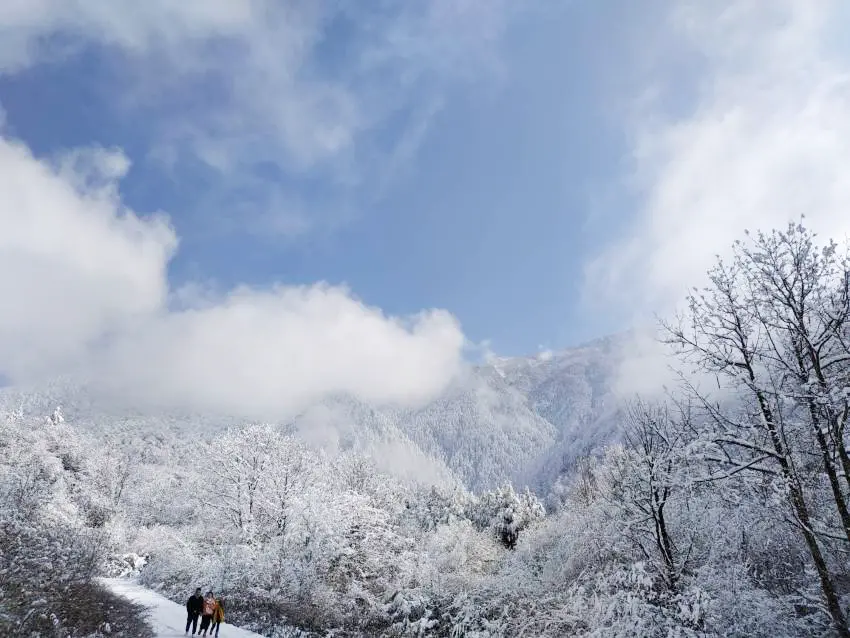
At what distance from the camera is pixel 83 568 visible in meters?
19.8

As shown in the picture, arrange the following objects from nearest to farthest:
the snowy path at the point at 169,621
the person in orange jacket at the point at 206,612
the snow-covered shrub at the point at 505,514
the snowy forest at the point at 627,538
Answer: the snowy forest at the point at 627,538, the person in orange jacket at the point at 206,612, the snowy path at the point at 169,621, the snow-covered shrub at the point at 505,514

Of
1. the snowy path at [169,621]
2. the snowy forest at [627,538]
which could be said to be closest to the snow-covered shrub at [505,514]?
the snowy forest at [627,538]

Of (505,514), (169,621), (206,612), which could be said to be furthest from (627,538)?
(505,514)

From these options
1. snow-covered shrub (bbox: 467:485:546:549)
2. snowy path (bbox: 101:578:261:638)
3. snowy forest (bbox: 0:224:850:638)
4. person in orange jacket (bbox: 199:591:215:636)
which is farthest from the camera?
snow-covered shrub (bbox: 467:485:546:549)

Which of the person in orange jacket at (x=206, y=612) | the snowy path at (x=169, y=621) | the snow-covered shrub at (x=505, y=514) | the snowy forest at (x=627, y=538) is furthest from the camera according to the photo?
the snow-covered shrub at (x=505, y=514)

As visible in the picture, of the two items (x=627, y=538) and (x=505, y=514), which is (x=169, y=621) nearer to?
(x=627, y=538)

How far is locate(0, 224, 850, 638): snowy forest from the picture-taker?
9.35 metres

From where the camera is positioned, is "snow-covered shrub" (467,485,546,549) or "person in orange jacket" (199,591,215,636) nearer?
"person in orange jacket" (199,591,215,636)

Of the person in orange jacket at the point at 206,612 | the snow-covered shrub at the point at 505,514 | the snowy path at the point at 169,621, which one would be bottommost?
the snowy path at the point at 169,621

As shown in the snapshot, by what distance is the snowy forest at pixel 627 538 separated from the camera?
9352 millimetres

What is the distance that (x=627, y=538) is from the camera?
15430 millimetres

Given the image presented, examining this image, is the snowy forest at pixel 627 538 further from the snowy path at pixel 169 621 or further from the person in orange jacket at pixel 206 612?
the person in orange jacket at pixel 206 612

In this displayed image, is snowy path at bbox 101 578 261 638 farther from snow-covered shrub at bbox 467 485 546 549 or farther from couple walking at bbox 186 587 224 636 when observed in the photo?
snow-covered shrub at bbox 467 485 546 549

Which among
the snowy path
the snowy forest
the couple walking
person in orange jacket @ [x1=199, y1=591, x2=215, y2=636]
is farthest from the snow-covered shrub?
person in orange jacket @ [x1=199, y1=591, x2=215, y2=636]
